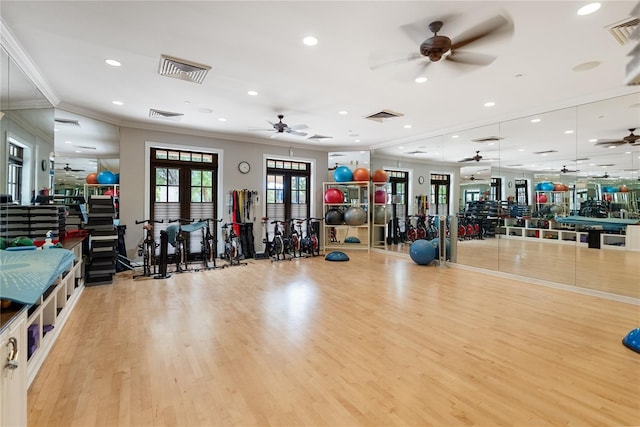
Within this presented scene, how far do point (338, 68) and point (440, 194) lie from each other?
4851 mm

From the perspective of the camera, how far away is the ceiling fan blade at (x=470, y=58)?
11.1ft

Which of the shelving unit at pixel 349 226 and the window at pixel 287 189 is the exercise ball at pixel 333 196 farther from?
the window at pixel 287 189

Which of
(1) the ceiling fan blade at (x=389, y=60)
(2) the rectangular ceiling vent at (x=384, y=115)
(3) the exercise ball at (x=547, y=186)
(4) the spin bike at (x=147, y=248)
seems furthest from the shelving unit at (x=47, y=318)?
(3) the exercise ball at (x=547, y=186)

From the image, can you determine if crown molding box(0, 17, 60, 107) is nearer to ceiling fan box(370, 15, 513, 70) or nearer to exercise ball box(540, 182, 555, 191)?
ceiling fan box(370, 15, 513, 70)

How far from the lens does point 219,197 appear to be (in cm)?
788

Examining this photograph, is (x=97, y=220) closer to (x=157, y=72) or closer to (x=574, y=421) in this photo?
(x=157, y=72)

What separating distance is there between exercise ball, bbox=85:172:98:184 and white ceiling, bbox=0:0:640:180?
68cm

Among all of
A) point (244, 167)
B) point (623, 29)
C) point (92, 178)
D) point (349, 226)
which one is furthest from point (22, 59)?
point (349, 226)

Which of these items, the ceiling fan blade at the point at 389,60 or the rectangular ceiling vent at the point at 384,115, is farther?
the rectangular ceiling vent at the point at 384,115

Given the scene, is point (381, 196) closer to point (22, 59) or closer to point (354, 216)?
point (354, 216)

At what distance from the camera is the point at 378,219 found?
30.7 ft

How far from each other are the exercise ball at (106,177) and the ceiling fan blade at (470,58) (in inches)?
273

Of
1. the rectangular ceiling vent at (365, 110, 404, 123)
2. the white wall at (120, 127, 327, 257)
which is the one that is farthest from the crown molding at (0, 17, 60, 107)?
the rectangular ceiling vent at (365, 110, 404, 123)

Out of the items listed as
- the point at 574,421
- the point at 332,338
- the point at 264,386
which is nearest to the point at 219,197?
the point at 332,338
